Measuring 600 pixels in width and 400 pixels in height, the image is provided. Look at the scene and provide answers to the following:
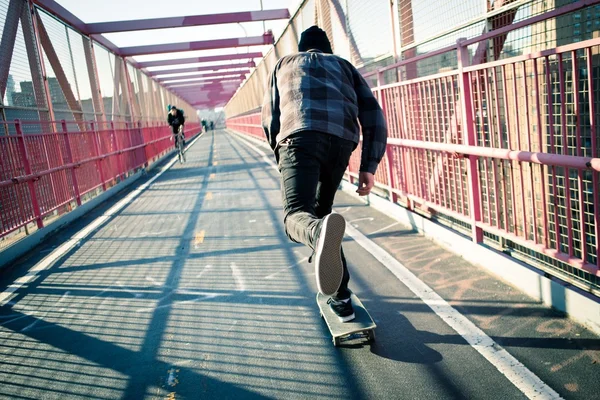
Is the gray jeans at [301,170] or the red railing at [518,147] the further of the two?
the red railing at [518,147]

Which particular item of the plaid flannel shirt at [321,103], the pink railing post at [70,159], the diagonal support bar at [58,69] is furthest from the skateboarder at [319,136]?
the diagonal support bar at [58,69]

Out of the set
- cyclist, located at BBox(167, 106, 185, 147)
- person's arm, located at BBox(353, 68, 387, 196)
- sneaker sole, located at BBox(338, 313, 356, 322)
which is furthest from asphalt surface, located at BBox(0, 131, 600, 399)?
cyclist, located at BBox(167, 106, 185, 147)

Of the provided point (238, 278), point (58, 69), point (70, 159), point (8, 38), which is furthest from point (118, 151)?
point (238, 278)

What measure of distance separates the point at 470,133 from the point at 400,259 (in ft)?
4.82

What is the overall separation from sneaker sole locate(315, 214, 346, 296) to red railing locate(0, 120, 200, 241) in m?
5.93

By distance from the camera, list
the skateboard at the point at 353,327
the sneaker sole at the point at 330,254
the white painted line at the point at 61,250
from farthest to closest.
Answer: the white painted line at the point at 61,250 < the skateboard at the point at 353,327 < the sneaker sole at the point at 330,254

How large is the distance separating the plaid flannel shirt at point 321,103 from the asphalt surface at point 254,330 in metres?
1.31

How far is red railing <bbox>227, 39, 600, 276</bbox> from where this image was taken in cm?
302

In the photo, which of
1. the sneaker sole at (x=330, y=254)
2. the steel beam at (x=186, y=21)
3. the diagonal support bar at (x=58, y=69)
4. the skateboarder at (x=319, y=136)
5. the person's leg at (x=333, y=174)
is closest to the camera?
the sneaker sole at (x=330, y=254)

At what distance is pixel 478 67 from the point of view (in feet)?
12.7

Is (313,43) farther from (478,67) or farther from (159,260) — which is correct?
(159,260)

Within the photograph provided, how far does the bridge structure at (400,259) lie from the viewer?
2816mm

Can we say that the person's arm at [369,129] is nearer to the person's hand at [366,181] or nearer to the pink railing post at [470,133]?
the person's hand at [366,181]

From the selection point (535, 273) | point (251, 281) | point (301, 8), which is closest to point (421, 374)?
point (535, 273)
